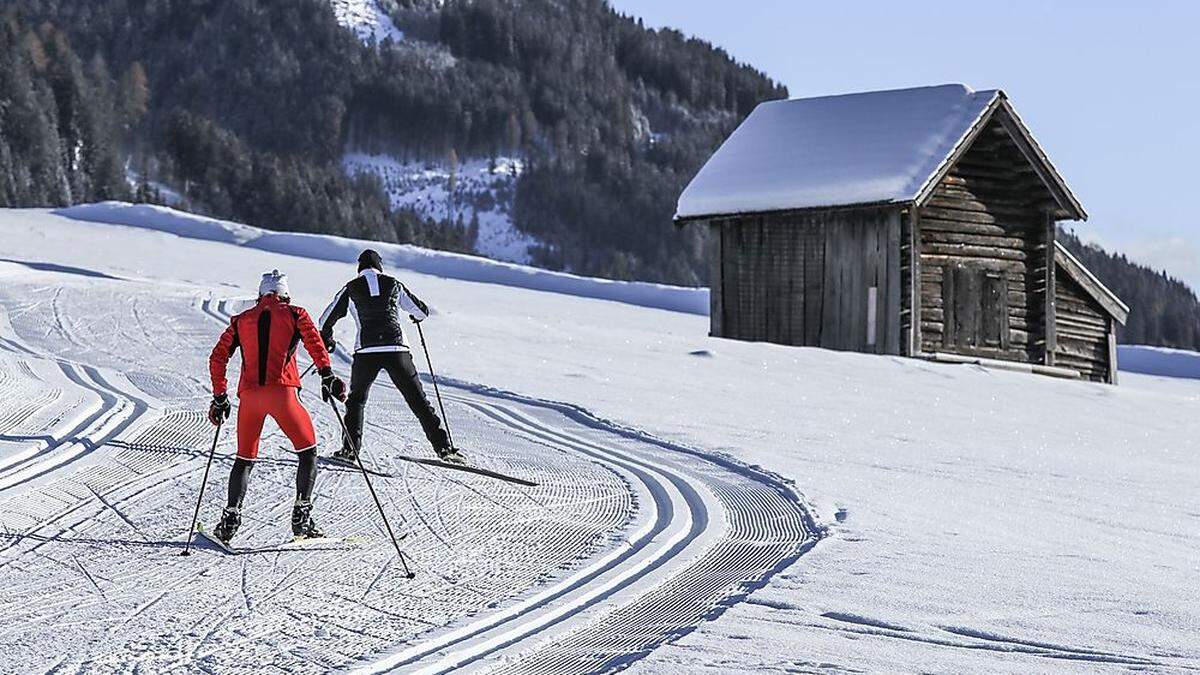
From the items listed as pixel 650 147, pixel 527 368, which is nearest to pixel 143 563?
pixel 527 368

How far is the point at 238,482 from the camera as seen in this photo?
8609 mm

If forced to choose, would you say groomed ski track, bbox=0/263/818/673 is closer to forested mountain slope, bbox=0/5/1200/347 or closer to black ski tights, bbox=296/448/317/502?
black ski tights, bbox=296/448/317/502

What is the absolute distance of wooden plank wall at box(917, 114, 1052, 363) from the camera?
2556 cm

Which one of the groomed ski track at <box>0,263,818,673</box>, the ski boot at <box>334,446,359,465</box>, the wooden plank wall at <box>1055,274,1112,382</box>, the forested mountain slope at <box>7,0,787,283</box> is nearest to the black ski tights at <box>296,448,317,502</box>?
the groomed ski track at <box>0,263,818,673</box>

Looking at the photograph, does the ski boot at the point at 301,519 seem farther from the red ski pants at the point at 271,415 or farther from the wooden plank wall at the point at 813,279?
the wooden plank wall at the point at 813,279

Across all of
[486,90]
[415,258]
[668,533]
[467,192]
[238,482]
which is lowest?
[668,533]

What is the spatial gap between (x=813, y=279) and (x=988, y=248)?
3.36 meters

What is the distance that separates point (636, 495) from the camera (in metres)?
10.6

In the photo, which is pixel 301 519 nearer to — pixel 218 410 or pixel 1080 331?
pixel 218 410

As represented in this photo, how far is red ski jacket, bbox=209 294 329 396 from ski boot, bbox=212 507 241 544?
72 cm

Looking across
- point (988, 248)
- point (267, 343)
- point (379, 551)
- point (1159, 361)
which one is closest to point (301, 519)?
point (379, 551)

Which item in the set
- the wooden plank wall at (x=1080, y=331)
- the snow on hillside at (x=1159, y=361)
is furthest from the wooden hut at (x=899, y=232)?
the snow on hillside at (x=1159, y=361)

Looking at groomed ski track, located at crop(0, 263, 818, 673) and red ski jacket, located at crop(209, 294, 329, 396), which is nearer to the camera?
groomed ski track, located at crop(0, 263, 818, 673)

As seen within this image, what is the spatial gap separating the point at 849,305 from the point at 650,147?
151939 mm
